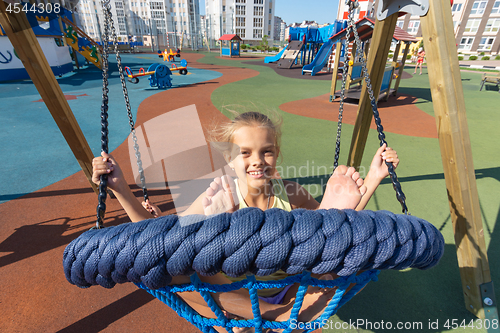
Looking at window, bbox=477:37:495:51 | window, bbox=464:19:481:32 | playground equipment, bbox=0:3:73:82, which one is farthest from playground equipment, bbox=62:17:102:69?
window, bbox=477:37:495:51

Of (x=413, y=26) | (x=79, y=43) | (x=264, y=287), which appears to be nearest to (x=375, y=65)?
(x=264, y=287)

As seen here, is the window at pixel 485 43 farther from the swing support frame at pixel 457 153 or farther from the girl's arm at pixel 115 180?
the girl's arm at pixel 115 180

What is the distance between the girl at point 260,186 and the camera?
3.56 ft

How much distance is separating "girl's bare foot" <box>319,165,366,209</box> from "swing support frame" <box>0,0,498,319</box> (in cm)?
71

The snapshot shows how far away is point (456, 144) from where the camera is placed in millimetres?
1533

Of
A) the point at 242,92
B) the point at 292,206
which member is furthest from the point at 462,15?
the point at 292,206

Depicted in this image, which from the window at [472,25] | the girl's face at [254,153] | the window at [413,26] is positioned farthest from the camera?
the window at [413,26]

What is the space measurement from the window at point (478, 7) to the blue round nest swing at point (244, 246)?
154 ft

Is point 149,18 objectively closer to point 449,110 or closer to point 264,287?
point 449,110

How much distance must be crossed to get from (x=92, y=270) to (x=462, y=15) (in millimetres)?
47470

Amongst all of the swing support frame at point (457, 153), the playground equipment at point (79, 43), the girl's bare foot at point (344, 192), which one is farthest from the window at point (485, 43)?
the girl's bare foot at point (344, 192)

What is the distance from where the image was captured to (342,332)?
1.65 meters

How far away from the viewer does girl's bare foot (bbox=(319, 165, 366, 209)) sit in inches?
52.1

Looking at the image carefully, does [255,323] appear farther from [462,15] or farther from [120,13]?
[120,13]
